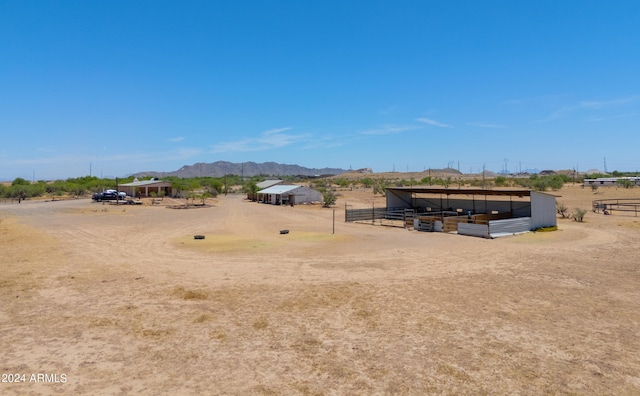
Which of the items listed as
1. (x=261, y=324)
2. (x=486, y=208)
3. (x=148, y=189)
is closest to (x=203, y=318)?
(x=261, y=324)

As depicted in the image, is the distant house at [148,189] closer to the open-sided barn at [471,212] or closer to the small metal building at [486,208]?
the open-sided barn at [471,212]

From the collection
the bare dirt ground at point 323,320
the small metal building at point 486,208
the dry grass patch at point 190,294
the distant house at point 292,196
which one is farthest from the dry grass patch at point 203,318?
the distant house at point 292,196

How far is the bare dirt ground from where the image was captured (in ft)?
21.7

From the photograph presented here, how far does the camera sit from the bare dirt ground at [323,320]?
6605 millimetres

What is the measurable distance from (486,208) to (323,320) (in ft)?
86.2

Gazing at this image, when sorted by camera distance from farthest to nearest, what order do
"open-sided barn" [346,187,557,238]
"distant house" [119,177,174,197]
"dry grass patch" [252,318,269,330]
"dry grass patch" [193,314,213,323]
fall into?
1. "distant house" [119,177,174,197]
2. "open-sided barn" [346,187,557,238]
3. "dry grass patch" [193,314,213,323]
4. "dry grass patch" [252,318,269,330]

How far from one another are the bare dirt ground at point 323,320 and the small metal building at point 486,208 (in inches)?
198

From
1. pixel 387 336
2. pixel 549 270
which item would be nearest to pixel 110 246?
pixel 387 336

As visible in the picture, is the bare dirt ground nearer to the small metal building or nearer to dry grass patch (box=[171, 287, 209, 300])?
dry grass patch (box=[171, 287, 209, 300])

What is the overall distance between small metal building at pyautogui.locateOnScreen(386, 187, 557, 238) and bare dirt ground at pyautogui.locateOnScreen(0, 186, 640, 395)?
16.5 ft

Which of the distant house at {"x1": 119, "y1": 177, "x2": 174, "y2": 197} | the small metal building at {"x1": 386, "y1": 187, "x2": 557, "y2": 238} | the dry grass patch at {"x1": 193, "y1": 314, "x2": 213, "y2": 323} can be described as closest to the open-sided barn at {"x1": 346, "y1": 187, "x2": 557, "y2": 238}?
the small metal building at {"x1": 386, "y1": 187, "x2": 557, "y2": 238}

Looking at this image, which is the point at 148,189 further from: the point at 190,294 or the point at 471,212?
the point at 190,294

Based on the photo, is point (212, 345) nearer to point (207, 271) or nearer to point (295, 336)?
point (295, 336)

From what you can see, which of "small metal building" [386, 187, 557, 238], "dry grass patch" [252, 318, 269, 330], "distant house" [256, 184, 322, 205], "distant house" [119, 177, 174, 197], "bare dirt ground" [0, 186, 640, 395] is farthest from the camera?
"distant house" [119, 177, 174, 197]
